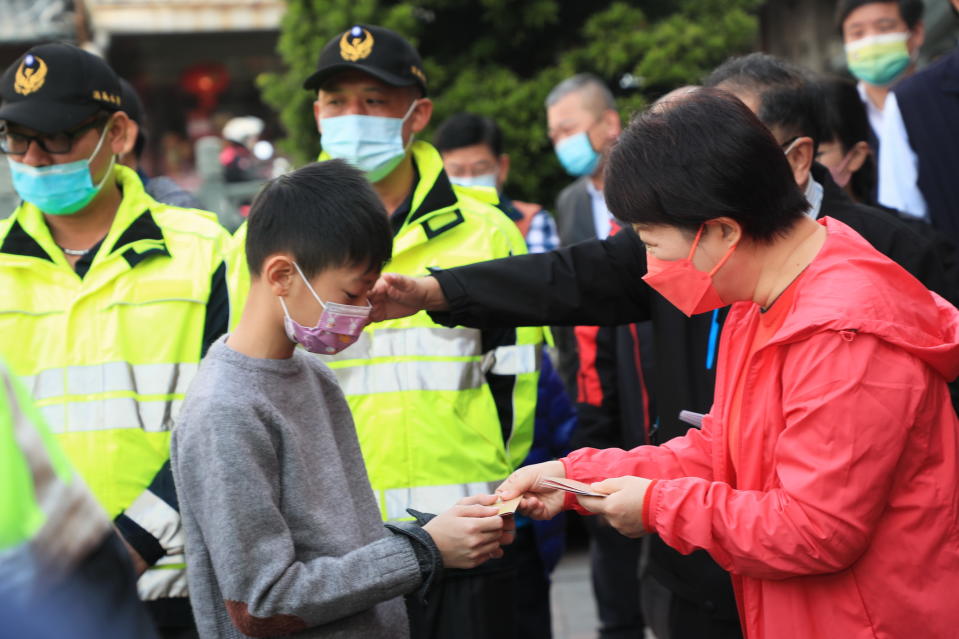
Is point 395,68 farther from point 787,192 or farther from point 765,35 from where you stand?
point 765,35

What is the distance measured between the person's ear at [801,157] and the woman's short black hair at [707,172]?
0.69 m

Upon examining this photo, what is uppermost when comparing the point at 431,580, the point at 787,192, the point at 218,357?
the point at 787,192

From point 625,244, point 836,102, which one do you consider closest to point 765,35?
point 836,102

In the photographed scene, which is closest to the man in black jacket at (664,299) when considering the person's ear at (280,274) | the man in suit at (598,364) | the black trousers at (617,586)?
the person's ear at (280,274)

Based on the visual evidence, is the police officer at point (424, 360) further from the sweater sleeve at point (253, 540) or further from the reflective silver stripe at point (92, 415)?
the sweater sleeve at point (253, 540)

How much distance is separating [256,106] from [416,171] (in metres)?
15.7

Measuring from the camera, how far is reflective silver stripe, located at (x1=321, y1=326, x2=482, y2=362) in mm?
3137

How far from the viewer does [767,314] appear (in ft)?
6.98

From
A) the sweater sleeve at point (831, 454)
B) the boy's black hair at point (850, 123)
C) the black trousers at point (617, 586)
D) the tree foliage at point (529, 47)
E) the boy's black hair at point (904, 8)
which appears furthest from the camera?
the tree foliage at point (529, 47)

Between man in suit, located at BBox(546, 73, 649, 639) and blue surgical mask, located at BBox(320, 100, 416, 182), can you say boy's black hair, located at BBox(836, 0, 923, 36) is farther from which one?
Answer: blue surgical mask, located at BBox(320, 100, 416, 182)

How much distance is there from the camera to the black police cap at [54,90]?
312cm

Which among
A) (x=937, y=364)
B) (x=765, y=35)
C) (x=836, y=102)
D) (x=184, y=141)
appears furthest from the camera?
(x=184, y=141)

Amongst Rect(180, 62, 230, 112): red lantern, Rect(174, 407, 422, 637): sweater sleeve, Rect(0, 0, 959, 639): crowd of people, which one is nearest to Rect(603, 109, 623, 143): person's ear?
Rect(0, 0, 959, 639): crowd of people

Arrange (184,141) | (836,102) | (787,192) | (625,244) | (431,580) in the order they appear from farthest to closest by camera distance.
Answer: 1. (184,141)
2. (836,102)
3. (625,244)
4. (431,580)
5. (787,192)
